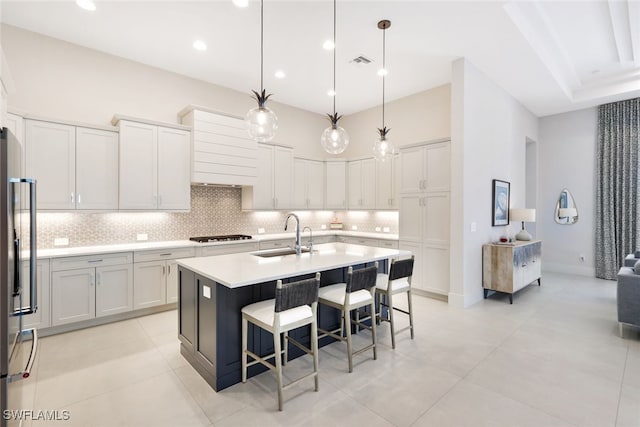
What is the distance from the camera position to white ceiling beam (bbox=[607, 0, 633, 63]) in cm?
350

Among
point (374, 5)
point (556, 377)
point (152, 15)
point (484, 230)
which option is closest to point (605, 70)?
point (484, 230)

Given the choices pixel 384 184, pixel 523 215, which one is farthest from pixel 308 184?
pixel 523 215

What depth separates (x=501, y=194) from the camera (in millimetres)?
5215

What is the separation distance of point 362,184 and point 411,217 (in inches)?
61.0

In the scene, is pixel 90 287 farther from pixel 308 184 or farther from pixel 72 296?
pixel 308 184

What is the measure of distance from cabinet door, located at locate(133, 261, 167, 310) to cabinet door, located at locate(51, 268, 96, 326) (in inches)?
17.5

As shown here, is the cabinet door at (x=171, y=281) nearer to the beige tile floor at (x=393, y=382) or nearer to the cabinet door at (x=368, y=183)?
the beige tile floor at (x=393, y=382)

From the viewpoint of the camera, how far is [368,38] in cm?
384

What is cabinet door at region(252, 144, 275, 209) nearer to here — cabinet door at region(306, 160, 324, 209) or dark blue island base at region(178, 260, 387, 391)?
cabinet door at region(306, 160, 324, 209)

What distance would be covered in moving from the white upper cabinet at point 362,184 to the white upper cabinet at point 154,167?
3299 millimetres

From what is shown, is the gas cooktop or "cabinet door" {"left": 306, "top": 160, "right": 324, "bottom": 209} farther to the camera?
"cabinet door" {"left": 306, "top": 160, "right": 324, "bottom": 209}

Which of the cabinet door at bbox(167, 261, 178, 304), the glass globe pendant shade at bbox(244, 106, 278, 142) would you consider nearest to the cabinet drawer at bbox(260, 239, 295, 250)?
the cabinet door at bbox(167, 261, 178, 304)

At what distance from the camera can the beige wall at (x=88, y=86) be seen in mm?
3625

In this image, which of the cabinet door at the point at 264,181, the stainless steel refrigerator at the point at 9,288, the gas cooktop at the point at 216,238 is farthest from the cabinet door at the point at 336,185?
the stainless steel refrigerator at the point at 9,288
